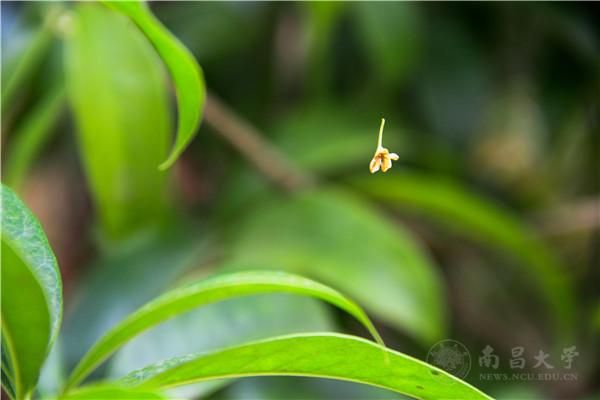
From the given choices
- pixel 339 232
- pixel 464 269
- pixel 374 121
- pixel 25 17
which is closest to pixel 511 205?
pixel 464 269

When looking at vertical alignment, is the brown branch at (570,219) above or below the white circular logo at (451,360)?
above

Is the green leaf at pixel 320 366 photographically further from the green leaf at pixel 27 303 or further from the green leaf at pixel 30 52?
the green leaf at pixel 30 52

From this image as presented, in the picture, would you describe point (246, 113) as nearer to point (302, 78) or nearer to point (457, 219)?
point (302, 78)

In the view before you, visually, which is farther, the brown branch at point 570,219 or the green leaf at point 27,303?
the brown branch at point 570,219

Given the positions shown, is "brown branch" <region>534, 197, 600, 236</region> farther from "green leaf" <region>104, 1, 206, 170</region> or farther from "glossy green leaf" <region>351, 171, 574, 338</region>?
"green leaf" <region>104, 1, 206, 170</region>

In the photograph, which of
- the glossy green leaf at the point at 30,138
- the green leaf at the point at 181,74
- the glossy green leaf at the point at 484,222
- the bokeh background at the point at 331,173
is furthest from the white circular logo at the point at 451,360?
the glossy green leaf at the point at 30,138

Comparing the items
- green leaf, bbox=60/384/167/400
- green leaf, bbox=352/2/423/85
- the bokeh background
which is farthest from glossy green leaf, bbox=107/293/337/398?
green leaf, bbox=352/2/423/85
